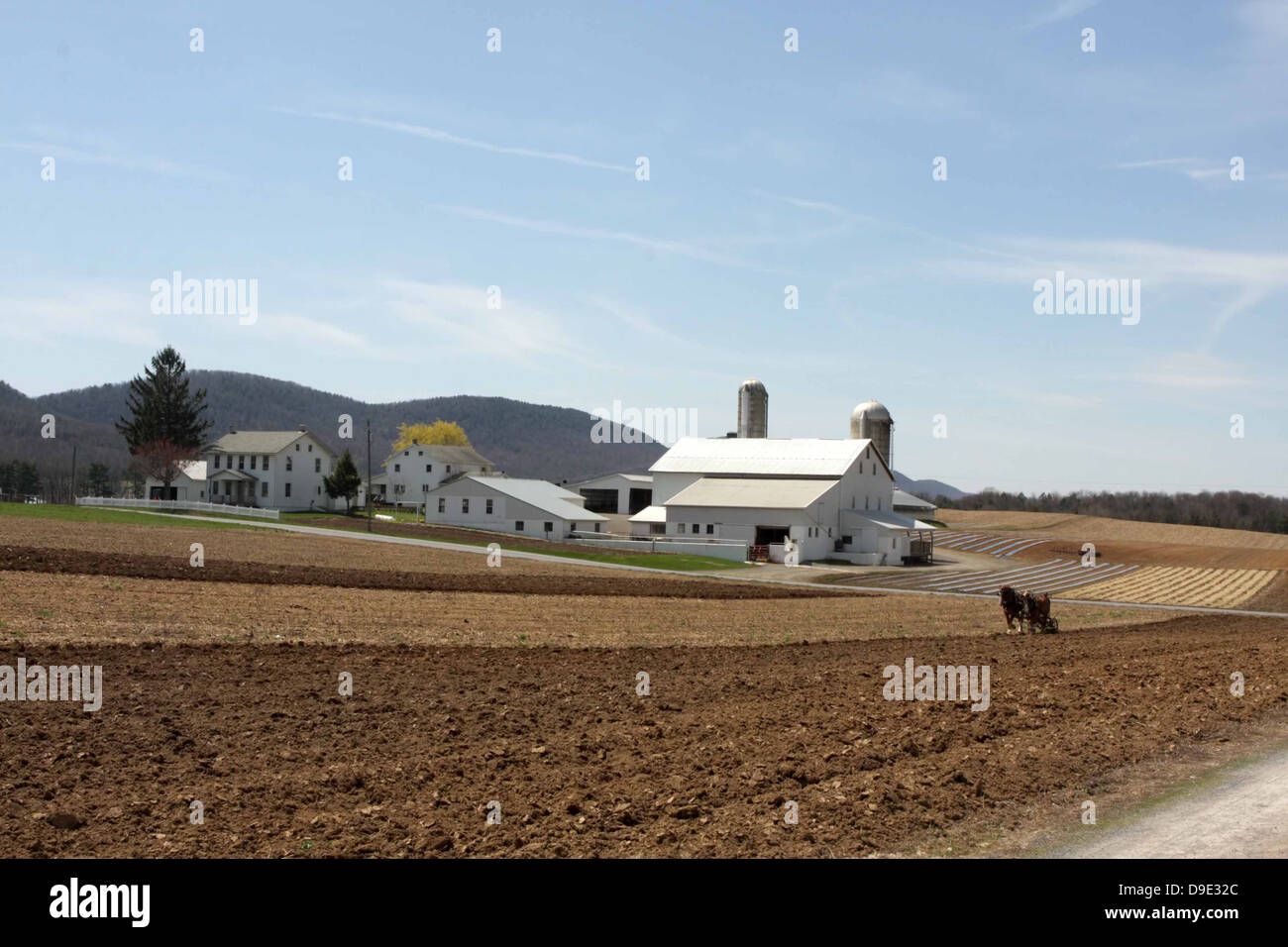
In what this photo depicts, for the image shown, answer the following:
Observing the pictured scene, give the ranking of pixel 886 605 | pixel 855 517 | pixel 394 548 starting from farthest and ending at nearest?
pixel 855 517, pixel 394 548, pixel 886 605

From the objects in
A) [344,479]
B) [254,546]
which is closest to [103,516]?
[254,546]

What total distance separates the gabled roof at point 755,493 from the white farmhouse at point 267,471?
36217mm

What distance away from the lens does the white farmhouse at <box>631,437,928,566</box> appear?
68.9 metres

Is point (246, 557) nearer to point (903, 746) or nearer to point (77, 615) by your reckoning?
point (77, 615)

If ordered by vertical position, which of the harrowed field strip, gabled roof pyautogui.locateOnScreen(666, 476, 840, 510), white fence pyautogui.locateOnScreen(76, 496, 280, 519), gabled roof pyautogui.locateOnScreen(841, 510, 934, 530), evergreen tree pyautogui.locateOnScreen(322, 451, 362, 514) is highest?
evergreen tree pyautogui.locateOnScreen(322, 451, 362, 514)

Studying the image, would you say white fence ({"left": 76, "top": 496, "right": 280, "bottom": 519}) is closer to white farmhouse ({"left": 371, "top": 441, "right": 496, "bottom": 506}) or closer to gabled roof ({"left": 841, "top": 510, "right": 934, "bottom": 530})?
white farmhouse ({"left": 371, "top": 441, "right": 496, "bottom": 506})

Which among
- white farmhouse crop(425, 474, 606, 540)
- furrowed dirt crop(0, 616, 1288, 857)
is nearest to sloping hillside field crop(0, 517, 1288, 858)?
furrowed dirt crop(0, 616, 1288, 857)

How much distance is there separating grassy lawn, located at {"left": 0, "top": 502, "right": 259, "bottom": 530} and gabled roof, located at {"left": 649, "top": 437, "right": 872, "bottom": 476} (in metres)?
33.7

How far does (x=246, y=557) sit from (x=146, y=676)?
24.9m

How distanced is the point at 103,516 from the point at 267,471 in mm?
31597

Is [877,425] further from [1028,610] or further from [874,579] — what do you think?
[1028,610]

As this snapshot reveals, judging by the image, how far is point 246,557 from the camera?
129 feet
